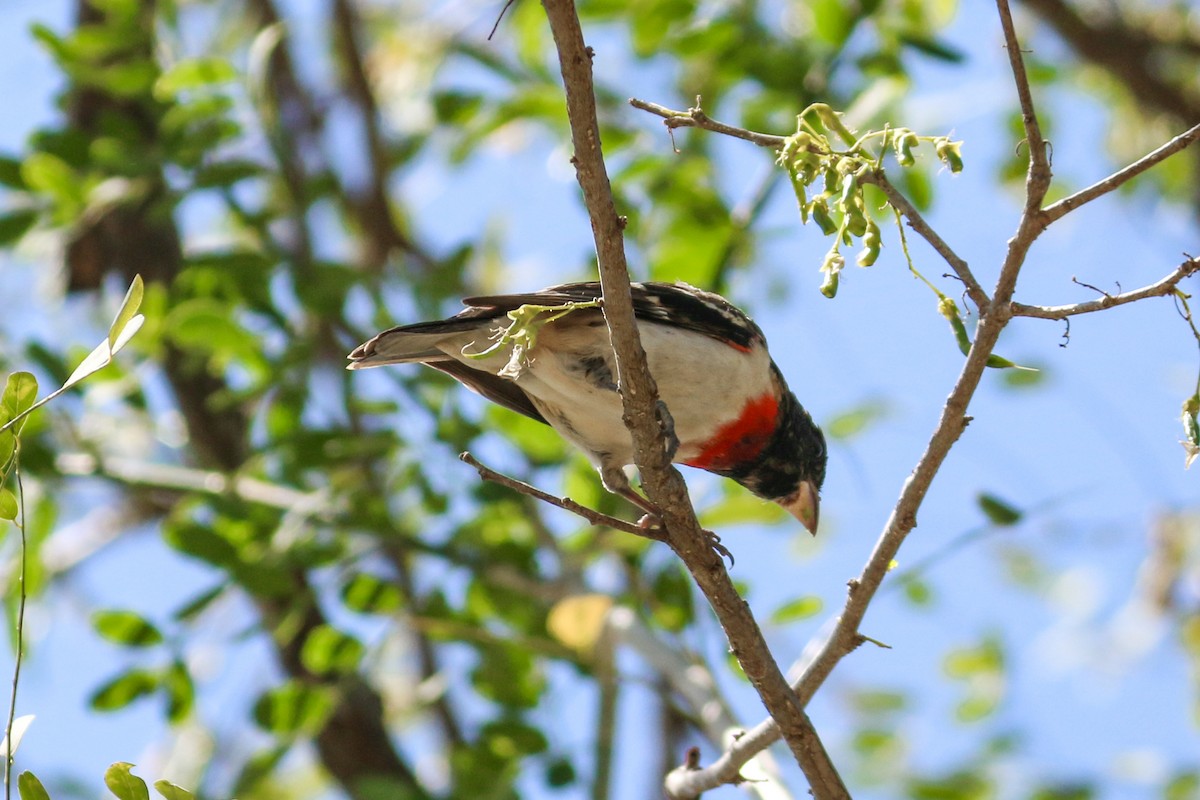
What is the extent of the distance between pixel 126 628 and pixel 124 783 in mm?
2386

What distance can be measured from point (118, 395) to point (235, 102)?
47.6 inches

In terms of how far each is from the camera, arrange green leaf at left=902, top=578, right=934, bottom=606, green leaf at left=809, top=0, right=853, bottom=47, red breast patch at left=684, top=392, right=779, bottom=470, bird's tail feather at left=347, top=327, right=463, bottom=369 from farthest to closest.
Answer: green leaf at left=902, top=578, right=934, bottom=606
green leaf at left=809, top=0, right=853, bottom=47
red breast patch at left=684, top=392, right=779, bottom=470
bird's tail feather at left=347, top=327, right=463, bottom=369

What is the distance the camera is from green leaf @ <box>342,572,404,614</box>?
4.89 metres

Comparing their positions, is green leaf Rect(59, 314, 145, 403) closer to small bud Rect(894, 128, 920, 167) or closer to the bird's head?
small bud Rect(894, 128, 920, 167)

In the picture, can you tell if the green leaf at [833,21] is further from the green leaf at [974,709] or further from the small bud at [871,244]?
the small bud at [871,244]

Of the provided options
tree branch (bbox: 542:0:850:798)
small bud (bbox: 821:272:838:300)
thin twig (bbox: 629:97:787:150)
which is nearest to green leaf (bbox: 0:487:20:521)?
tree branch (bbox: 542:0:850:798)

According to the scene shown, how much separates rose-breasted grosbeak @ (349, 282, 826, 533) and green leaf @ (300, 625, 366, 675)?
1.15 m

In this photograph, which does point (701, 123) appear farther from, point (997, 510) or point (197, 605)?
point (197, 605)

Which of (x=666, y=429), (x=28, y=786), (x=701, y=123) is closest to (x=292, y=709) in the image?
(x=666, y=429)

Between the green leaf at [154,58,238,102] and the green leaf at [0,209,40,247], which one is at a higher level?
the green leaf at [154,58,238,102]

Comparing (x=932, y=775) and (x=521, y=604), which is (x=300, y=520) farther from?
(x=932, y=775)

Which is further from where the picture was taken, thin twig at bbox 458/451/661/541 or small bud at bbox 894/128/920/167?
thin twig at bbox 458/451/661/541

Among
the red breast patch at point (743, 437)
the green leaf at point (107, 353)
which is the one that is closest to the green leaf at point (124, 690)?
the red breast patch at point (743, 437)

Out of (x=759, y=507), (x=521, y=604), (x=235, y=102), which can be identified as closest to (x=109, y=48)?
(x=235, y=102)
